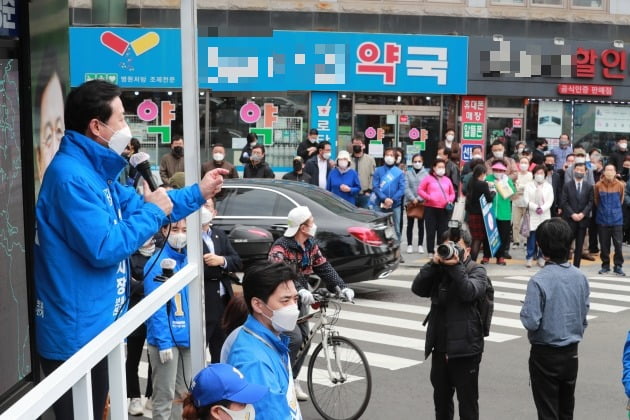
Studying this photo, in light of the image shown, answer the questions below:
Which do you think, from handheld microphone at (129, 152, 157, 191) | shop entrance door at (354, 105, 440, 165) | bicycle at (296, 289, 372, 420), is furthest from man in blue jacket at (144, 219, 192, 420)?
shop entrance door at (354, 105, 440, 165)

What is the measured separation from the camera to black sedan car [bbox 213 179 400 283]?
12.6 m

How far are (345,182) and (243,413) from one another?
45.7ft

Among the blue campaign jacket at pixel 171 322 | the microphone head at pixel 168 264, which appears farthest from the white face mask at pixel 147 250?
the microphone head at pixel 168 264

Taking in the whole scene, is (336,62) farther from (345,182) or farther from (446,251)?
(446,251)

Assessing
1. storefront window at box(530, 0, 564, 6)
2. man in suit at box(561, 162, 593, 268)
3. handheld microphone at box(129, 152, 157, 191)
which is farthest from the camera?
storefront window at box(530, 0, 564, 6)

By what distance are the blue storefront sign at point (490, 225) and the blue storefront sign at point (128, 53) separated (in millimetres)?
9621

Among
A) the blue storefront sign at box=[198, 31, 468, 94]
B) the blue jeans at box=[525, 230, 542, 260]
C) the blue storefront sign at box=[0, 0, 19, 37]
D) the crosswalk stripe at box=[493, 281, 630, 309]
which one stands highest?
the blue storefront sign at box=[198, 31, 468, 94]

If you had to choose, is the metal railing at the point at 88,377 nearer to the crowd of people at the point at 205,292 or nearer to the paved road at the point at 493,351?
the crowd of people at the point at 205,292

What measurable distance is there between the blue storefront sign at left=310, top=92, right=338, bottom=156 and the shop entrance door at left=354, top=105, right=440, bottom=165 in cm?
75

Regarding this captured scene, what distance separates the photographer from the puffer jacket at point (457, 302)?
Result: 650cm

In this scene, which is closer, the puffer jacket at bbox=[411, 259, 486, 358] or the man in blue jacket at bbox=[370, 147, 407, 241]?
the puffer jacket at bbox=[411, 259, 486, 358]

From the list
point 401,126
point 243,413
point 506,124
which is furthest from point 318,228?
point 506,124

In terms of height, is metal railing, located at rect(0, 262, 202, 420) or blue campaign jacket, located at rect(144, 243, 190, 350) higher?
metal railing, located at rect(0, 262, 202, 420)

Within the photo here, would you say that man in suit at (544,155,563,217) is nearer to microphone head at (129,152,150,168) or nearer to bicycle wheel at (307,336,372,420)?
bicycle wheel at (307,336,372,420)
